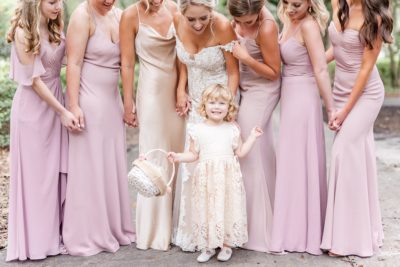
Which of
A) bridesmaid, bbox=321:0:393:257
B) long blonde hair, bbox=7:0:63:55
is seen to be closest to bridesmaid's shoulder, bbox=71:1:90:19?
long blonde hair, bbox=7:0:63:55

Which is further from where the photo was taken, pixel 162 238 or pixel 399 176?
pixel 399 176

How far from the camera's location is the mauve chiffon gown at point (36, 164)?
16.7 feet

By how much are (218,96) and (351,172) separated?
1304mm

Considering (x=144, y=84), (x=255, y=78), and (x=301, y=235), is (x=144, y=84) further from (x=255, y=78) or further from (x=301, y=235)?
(x=301, y=235)

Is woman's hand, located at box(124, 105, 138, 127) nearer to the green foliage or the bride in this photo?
the bride

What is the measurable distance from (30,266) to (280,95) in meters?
2.64

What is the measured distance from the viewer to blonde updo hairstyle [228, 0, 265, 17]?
15.4 ft

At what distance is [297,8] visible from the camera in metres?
4.88

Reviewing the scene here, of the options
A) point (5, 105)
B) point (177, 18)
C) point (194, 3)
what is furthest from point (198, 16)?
point (5, 105)

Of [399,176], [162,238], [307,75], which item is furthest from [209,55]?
[399,176]

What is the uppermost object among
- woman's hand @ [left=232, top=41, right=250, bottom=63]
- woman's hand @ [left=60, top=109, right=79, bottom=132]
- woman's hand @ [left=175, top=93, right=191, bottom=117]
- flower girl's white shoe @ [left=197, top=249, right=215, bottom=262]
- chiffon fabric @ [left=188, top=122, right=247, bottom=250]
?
woman's hand @ [left=232, top=41, right=250, bottom=63]

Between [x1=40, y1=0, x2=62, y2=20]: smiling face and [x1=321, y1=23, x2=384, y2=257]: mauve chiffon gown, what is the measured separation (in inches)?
91.0

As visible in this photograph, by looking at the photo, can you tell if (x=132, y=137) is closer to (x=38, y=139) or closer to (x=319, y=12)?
(x=38, y=139)

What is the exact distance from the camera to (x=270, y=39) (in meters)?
4.89
